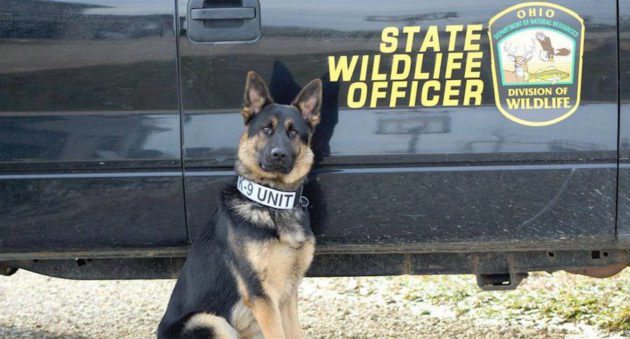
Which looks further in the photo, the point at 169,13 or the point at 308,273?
the point at 308,273

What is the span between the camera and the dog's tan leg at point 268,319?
308 cm

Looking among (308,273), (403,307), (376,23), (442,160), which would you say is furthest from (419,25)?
(403,307)

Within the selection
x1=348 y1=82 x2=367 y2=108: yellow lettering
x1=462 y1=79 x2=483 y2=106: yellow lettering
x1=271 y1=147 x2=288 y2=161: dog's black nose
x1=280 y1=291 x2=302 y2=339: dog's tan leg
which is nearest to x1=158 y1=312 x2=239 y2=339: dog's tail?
x1=280 y1=291 x2=302 y2=339: dog's tan leg

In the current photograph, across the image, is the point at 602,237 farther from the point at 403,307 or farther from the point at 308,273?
the point at 403,307

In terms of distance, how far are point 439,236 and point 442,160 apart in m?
0.30

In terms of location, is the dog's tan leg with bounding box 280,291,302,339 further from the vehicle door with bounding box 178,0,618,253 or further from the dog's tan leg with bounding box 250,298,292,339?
the vehicle door with bounding box 178,0,618,253

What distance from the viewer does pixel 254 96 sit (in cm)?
305

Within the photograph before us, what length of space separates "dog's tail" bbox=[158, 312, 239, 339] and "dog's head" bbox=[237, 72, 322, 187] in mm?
568

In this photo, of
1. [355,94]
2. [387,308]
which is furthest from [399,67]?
[387,308]

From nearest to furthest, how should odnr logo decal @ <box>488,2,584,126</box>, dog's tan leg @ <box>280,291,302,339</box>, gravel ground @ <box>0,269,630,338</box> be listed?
odnr logo decal @ <box>488,2,584,126</box>, dog's tan leg @ <box>280,291,302,339</box>, gravel ground @ <box>0,269,630,338</box>

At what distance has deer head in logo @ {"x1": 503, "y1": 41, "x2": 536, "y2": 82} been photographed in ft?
9.83

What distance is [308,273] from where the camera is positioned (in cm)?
345

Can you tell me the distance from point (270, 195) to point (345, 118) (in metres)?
0.41

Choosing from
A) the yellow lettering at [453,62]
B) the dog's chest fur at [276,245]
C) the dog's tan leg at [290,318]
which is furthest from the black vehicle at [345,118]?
the dog's tan leg at [290,318]
